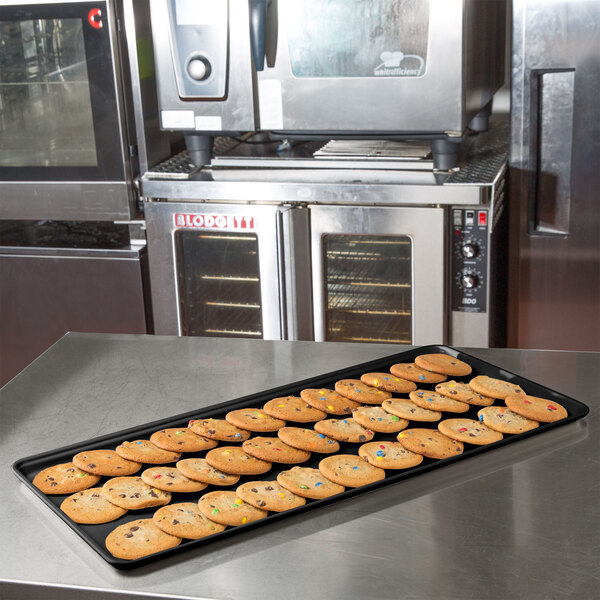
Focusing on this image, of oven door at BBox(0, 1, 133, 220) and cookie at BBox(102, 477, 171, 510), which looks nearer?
cookie at BBox(102, 477, 171, 510)

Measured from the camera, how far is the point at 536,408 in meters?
1.29

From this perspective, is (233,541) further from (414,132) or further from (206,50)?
(206,50)

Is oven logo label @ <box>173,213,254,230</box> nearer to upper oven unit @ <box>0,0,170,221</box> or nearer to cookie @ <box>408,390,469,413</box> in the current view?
upper oven unit @ <box>0,0,170,221</box>

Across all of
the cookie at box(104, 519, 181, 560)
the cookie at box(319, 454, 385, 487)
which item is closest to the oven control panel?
the cookie at box(319, 454, 385, 487)

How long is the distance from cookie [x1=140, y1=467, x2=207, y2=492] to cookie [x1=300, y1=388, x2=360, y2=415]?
249 mm

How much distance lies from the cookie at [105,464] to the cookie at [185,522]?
4.6 inches

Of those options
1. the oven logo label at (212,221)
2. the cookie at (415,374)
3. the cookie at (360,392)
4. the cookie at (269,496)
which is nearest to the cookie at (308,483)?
the cookie at (269,496)

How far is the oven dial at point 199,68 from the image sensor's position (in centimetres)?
246

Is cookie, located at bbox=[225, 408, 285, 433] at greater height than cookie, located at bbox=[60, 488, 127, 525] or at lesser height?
greater

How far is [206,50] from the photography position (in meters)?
2.45

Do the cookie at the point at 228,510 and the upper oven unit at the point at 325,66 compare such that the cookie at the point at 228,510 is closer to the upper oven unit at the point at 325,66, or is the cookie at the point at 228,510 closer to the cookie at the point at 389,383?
the cookie at the point at 389,383

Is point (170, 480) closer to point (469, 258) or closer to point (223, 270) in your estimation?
point (469, 258)

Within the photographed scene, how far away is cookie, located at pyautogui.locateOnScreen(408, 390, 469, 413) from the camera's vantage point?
133 cm

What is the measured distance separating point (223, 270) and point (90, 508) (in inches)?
64.1
